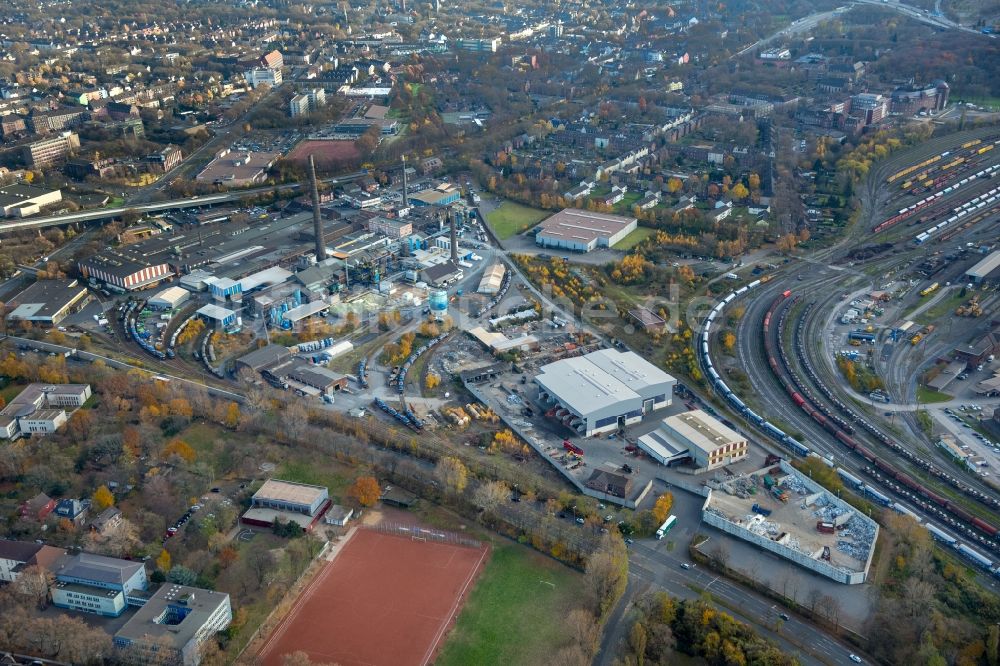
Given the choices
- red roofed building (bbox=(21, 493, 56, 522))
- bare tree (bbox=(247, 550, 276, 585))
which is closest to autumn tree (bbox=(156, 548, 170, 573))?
bare tree (bbox=(247, 550, 276, 585))

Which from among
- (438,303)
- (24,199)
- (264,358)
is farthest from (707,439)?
(24,199)

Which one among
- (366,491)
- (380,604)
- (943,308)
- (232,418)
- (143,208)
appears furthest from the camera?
(143,208)

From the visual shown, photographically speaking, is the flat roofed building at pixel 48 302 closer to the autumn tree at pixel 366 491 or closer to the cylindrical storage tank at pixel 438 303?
the cylindrical storage tank at pixel 438 303

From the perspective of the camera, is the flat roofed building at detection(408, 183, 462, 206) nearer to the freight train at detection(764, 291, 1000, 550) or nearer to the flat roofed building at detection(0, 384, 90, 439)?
the freight train at detection(764, 291, 1000, 550)

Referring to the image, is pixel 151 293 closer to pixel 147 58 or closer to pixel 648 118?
pixel 648 118

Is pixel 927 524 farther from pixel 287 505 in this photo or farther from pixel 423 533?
pixel 287 505
